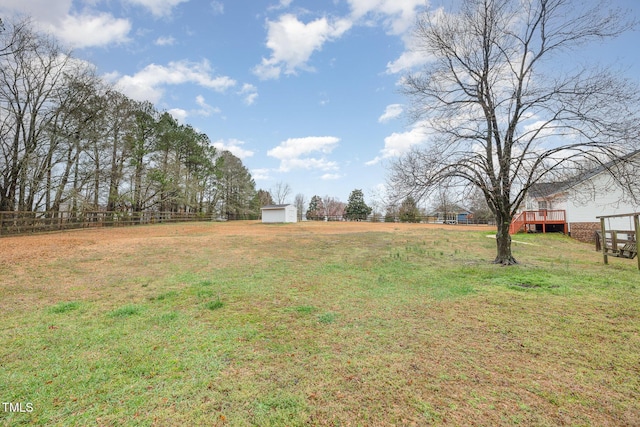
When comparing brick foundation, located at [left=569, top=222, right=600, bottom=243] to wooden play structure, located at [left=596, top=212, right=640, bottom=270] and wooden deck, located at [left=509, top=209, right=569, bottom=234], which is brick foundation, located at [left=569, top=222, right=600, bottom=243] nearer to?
wooden deck, located at [left=509, top=209, right=569, bottom=234]

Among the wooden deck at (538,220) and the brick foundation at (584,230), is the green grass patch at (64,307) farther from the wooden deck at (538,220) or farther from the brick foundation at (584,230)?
the wooden deck at (538,220)

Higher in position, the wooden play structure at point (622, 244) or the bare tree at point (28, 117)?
the bare tree at point (28, 117)

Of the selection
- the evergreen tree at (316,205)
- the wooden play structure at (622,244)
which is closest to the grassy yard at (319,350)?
the wooden play structure at (622,244)

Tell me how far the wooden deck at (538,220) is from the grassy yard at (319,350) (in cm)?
1534

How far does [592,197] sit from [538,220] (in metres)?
14.9

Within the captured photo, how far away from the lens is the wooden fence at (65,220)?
14.7 meters

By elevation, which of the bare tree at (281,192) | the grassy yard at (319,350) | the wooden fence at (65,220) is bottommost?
the grassy yard at (319,350)

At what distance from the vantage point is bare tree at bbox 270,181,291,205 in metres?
65.8

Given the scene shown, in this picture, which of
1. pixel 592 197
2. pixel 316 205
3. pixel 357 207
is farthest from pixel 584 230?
pixel 316 205

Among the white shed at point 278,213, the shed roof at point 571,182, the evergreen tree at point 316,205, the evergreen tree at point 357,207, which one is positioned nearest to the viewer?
the shed roof at point 571,182

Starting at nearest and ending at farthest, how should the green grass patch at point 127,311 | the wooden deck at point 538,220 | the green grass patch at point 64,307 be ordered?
the green grass patch at point 127,311, the green grass patch at point 64,307, the wooden deck at point 538,220

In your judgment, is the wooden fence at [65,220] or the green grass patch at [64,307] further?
the wooden fence at [65,220]

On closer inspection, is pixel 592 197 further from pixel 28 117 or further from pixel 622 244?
pixel 28 117

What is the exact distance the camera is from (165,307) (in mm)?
4629
